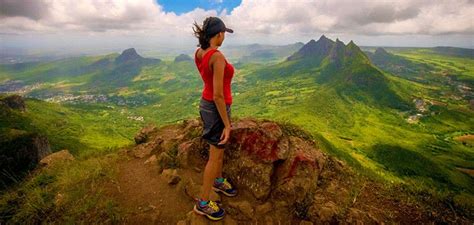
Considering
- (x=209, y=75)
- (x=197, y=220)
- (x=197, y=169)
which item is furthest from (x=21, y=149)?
(x=209, y=75)

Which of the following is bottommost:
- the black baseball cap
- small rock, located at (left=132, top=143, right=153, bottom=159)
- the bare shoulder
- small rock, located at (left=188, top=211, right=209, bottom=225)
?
small rock, located at (left=132, top=143, right=153, bottom=159)

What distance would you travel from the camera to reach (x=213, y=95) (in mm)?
5750

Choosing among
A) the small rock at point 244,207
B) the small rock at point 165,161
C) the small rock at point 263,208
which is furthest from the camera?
the small rock at point 165,161

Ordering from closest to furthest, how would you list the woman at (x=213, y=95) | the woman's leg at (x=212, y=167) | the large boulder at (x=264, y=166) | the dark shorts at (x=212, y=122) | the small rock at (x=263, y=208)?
the woman at (x=213, y=95) < the dark shorts at (x=212, y=122) < the woman's leg at (x=212, y=167) < the small rock at (x=263, y=208) < the large boulder at (x=264, y=166)

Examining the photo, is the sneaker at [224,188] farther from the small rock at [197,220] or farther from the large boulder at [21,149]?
the large boulder at [21,149]

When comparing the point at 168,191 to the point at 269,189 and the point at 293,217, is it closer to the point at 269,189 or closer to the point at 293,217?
the point at 269,189

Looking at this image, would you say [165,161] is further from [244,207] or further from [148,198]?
[244,207]

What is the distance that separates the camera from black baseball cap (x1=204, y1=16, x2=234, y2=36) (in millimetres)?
5891

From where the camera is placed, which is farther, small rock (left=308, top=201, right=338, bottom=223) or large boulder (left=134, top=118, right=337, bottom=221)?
large boulder (left=134, top=118, right=337, bottom=221)

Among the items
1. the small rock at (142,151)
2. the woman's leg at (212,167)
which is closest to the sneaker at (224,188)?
the woman's leg at (212,167)

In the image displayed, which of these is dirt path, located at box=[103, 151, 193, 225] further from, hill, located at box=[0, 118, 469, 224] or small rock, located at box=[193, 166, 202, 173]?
small rock, located at box=[193, 166, 202, 173]

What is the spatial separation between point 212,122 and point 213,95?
2.36ft

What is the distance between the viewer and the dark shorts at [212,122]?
6066 mm

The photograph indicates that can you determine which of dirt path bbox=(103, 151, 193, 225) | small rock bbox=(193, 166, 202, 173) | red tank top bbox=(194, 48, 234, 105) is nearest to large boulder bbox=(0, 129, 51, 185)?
dirt path bbox=(103, 151, 193, 225)
